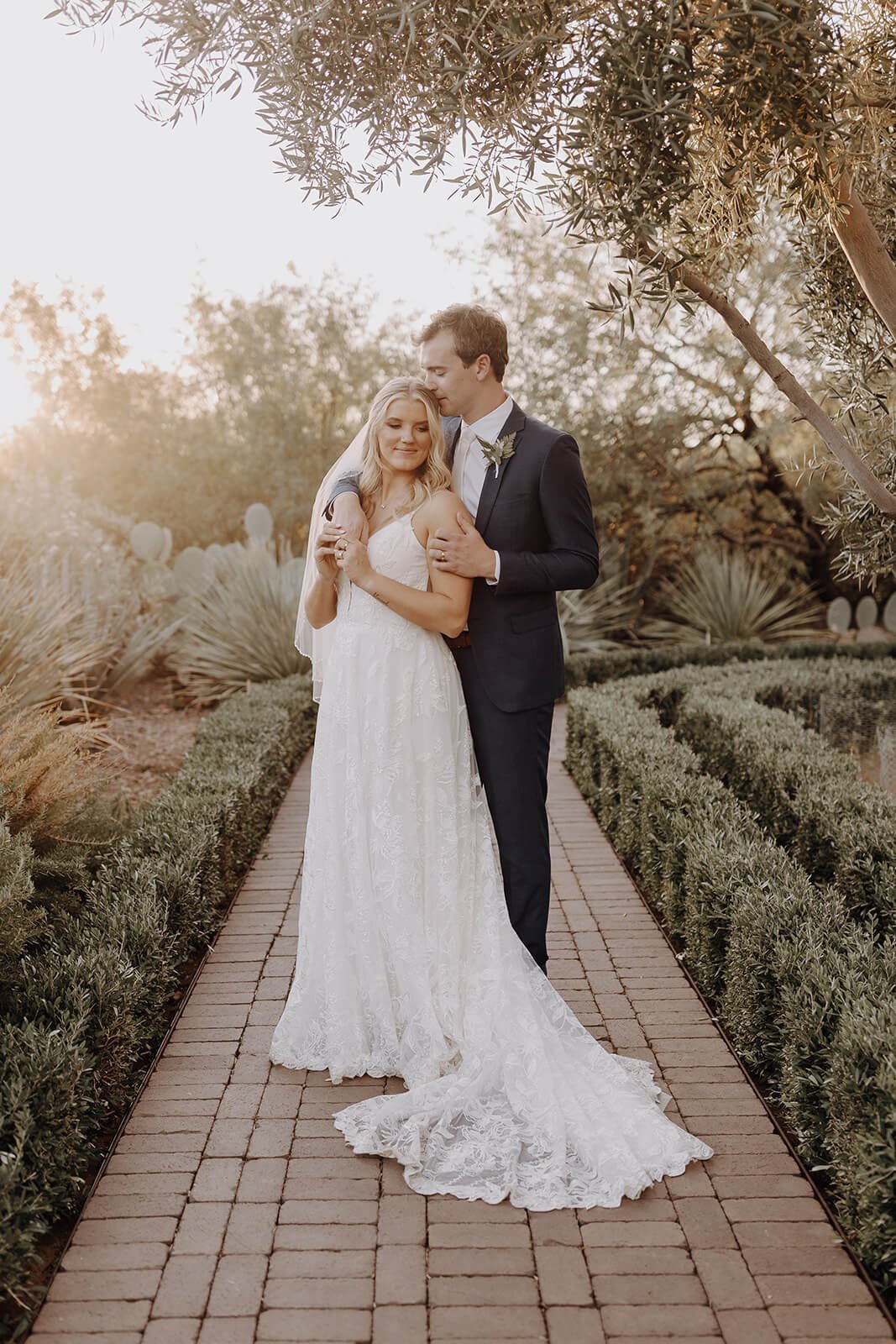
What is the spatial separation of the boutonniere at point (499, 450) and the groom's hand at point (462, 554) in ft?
0.68

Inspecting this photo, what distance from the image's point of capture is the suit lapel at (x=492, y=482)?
337 cm

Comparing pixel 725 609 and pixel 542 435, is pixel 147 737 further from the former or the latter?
pixel 725 609

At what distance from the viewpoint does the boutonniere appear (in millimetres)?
3283

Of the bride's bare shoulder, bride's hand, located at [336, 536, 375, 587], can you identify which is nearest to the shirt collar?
the bride's bare shoulder

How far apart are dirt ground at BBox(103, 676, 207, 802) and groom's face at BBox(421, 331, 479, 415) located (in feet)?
8.27

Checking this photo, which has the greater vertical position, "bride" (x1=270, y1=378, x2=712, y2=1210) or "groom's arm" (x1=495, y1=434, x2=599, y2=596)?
"groom's arm" (x1=495, y1=434, x2=599, y2=596)

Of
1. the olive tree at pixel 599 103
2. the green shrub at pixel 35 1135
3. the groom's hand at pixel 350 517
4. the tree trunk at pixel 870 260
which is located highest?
the olive tree at pixel 599 103

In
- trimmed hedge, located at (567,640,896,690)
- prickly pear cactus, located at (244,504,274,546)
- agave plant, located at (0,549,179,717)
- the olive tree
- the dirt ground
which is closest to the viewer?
the olive tree

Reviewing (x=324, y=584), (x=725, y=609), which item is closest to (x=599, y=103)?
(x=324, y=584)

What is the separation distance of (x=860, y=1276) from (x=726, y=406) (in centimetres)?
1275

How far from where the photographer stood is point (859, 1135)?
234cm

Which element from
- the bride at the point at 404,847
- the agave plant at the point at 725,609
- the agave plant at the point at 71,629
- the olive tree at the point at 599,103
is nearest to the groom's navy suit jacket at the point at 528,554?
the bride at the point at 404,847

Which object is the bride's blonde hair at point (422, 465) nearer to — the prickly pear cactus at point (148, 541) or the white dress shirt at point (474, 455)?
the white dress shirt at point (474, 455)

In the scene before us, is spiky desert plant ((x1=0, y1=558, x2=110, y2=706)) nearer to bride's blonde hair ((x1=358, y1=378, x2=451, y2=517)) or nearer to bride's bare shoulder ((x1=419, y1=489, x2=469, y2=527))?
bride's blonde hair ((x1=358, y1=378, x2=451, y2=517))
